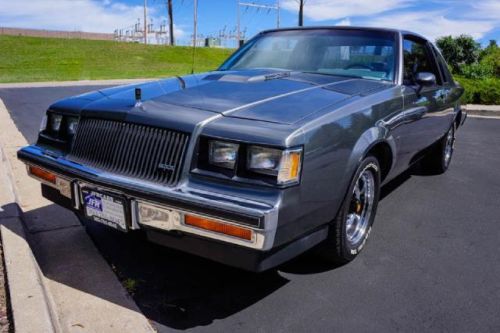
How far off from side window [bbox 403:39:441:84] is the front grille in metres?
2.28

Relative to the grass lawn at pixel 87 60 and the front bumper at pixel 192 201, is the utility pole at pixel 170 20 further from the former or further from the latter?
the front bumper at pixel 192 201

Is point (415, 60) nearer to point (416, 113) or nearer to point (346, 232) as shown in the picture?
point (416, 113)

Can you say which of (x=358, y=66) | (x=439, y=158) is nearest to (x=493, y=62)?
(x=439, y=158)

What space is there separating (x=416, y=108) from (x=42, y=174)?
2.96 m

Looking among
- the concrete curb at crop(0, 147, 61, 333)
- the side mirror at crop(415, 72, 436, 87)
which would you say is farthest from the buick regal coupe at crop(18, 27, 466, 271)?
the concrete curb at crop(0, 147, 61, 333)

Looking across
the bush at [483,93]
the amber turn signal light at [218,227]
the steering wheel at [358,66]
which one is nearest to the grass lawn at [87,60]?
the bush at [483,93]

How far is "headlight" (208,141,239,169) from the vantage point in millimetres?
2369

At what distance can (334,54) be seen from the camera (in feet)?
12.8

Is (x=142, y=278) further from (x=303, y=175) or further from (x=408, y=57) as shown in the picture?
(x=408, y=57)

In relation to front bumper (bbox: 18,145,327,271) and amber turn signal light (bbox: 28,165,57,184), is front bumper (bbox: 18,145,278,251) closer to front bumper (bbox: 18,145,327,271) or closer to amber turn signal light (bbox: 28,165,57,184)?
front bumper (bbox: 18,145,327,271)

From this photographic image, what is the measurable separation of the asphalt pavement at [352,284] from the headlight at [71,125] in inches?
33.2

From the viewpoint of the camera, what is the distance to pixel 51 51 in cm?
2883

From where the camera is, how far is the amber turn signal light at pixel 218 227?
220 cm

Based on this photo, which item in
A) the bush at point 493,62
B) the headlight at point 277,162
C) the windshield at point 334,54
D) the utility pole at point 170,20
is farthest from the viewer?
the utility pole at point 170,20
